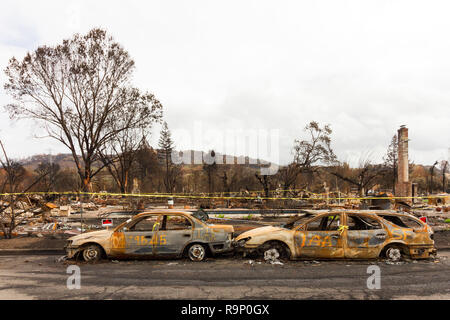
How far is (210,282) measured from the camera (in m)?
6.45

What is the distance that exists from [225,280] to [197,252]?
1.95 metres

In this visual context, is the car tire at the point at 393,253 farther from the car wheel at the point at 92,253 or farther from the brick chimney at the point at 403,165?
the brick chimney at the point at 403,165

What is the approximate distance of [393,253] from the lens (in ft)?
26.6

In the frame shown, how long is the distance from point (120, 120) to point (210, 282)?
1007 inches

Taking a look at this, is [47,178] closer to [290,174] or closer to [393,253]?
[290,174]

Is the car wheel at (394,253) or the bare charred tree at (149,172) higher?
the bare charred tree at (149,172)

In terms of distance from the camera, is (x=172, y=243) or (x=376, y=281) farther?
(x=172, y=243)

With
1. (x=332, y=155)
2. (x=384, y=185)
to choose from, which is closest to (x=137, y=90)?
(x=332, y=155)

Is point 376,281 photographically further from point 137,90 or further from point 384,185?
point 384,185

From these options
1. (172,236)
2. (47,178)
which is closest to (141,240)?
(172,236)

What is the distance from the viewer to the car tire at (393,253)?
810cm

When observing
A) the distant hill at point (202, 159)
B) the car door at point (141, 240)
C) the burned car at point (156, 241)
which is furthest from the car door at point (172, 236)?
the distant hill at point (202, 159)

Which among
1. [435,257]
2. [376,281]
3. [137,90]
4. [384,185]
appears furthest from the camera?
[384,185]
